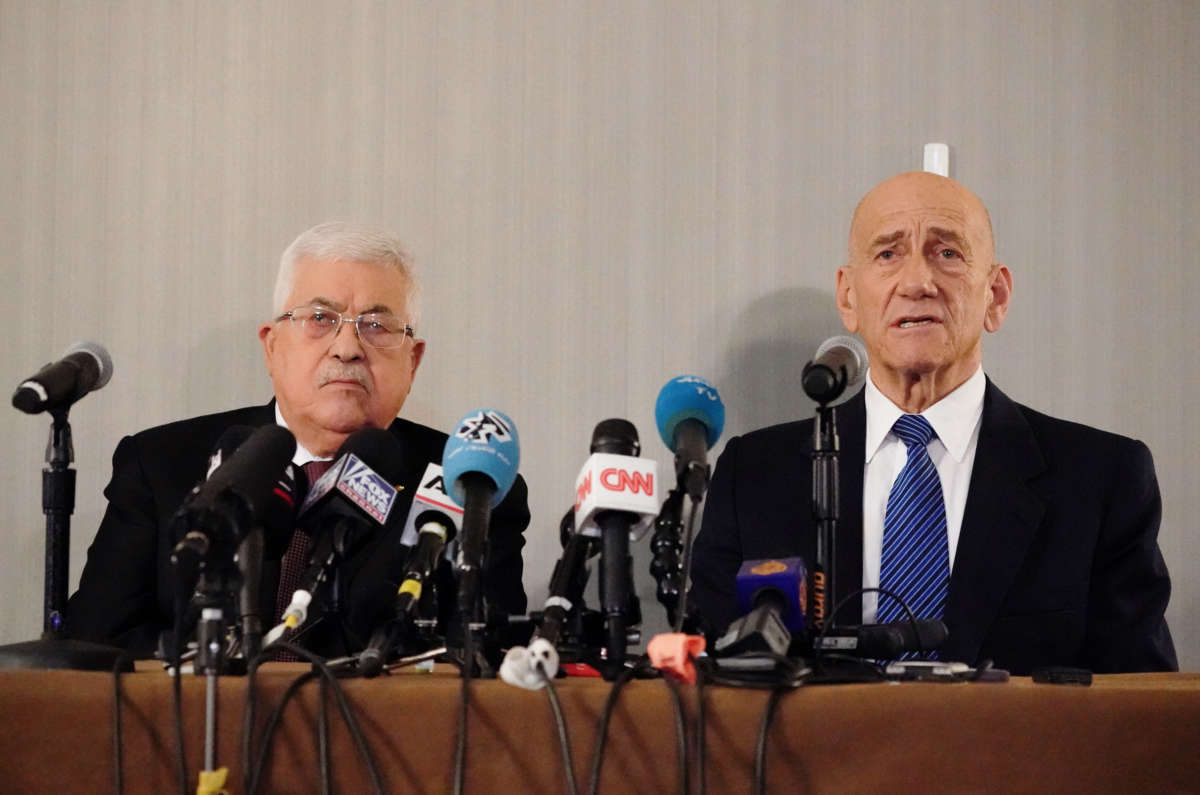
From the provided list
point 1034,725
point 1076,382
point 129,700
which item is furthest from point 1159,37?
point 129,700

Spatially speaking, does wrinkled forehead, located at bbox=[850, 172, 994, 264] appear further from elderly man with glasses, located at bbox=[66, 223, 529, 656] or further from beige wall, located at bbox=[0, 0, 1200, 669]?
elderly man with glasses, located at bbox=[66, 223, 529, 656]

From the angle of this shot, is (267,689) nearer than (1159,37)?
Yes

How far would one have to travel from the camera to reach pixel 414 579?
1.57 metres

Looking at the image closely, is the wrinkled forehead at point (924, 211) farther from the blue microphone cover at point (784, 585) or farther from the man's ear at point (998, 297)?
the blue microphone cover at point (784, 585)

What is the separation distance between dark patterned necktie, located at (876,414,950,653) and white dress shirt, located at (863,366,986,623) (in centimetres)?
4

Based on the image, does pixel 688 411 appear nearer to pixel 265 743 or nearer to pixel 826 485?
pixel 826 485

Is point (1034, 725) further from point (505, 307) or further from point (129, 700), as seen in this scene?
point (505, 307)

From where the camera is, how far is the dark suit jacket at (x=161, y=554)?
7.68 feet

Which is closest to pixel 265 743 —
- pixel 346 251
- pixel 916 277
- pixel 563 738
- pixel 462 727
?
pixel 462 727

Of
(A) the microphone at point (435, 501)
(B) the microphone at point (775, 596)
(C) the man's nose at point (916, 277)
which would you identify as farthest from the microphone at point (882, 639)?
(C) the man's nose at point (916, 277)

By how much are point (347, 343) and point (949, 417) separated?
1.24 m

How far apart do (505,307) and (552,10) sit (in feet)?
2.55

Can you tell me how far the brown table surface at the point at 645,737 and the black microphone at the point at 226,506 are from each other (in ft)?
0.51

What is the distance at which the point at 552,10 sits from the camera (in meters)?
3.20
